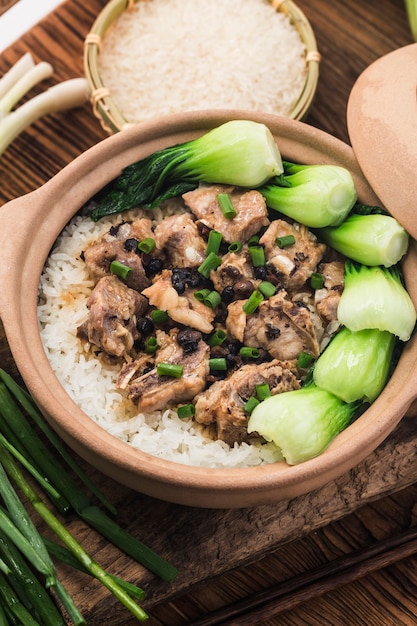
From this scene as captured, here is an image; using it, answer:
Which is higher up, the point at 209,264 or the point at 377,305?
the point at 209,264

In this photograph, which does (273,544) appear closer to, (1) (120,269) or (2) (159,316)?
(2) (159,316)

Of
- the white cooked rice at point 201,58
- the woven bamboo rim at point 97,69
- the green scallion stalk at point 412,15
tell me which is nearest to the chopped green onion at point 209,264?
the woven bamboo rim at point 97,69

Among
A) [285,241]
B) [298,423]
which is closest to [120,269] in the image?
[285,241]

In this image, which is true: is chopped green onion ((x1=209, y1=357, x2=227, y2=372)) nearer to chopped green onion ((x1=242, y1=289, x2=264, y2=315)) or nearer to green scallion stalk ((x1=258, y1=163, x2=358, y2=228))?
chopped green onion ((x1=242, y1=289, x2=264, y2=315))

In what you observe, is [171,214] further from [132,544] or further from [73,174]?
[132,544]

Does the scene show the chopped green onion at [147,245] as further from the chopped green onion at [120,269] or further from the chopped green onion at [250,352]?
the chopped green onion at [250,352]

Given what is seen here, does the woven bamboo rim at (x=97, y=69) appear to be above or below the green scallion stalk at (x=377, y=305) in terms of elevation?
above

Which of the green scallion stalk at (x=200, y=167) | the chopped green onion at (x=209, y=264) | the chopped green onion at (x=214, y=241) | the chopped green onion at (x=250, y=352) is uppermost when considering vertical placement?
the green scallion stalk at (x=200, y=167)

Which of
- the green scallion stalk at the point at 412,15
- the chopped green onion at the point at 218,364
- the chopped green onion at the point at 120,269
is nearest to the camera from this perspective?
the chopped green onion at the point at 218,364
